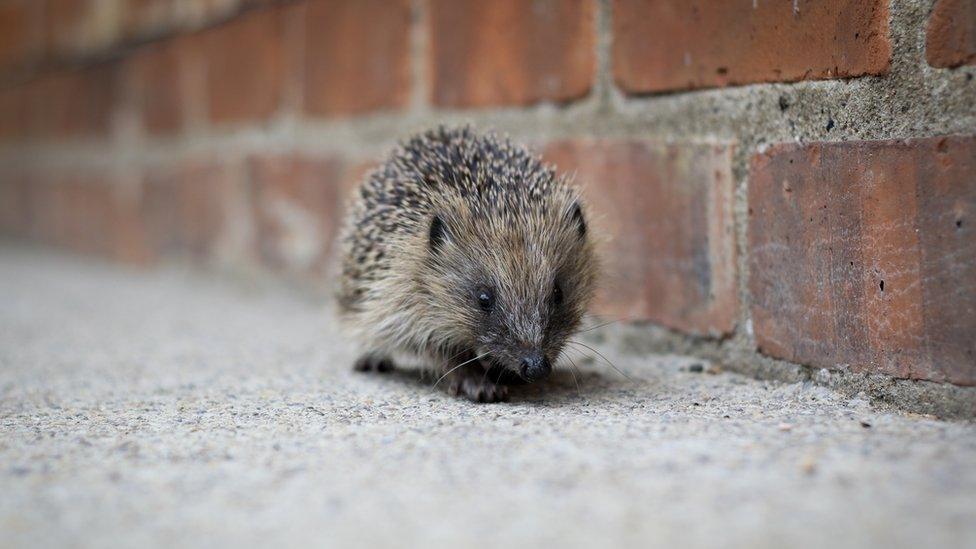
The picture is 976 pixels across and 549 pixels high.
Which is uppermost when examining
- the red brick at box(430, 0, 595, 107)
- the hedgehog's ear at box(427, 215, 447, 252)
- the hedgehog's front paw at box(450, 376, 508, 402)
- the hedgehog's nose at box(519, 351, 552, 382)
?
the red brick at box(430, 0, 595, 107)

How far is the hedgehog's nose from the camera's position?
8.32ft

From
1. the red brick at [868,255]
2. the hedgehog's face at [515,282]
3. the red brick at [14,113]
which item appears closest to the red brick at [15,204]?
the red brick at [14,113]

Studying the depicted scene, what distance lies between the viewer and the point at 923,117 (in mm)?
2205

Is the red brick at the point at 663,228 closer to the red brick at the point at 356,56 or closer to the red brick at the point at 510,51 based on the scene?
the red brick at the point at 510,51

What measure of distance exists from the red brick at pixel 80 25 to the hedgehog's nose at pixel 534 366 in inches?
187

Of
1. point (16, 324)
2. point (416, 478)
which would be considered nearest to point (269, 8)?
point (16, 324)

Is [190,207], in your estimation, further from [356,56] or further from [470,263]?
[470,263]

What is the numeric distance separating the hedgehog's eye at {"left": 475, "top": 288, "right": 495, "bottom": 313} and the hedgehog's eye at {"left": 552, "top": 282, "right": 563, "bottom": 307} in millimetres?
166

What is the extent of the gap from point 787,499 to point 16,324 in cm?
349

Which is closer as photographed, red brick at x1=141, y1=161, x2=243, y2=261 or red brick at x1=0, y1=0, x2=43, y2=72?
red brick at x1=141, y1=161, x2=243, y2=261

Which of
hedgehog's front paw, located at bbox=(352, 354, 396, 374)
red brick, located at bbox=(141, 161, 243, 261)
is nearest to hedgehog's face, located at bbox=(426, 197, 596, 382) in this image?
hedgehog's front paw, located at bbox=(352, 354, 396, 374)

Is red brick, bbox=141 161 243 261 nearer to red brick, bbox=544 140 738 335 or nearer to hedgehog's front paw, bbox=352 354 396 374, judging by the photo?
hedgehog's front paw, bbox=352 354 396 374

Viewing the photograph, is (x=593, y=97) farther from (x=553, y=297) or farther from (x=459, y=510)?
(x=459, y=510)

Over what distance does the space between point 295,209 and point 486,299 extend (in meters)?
2.13
